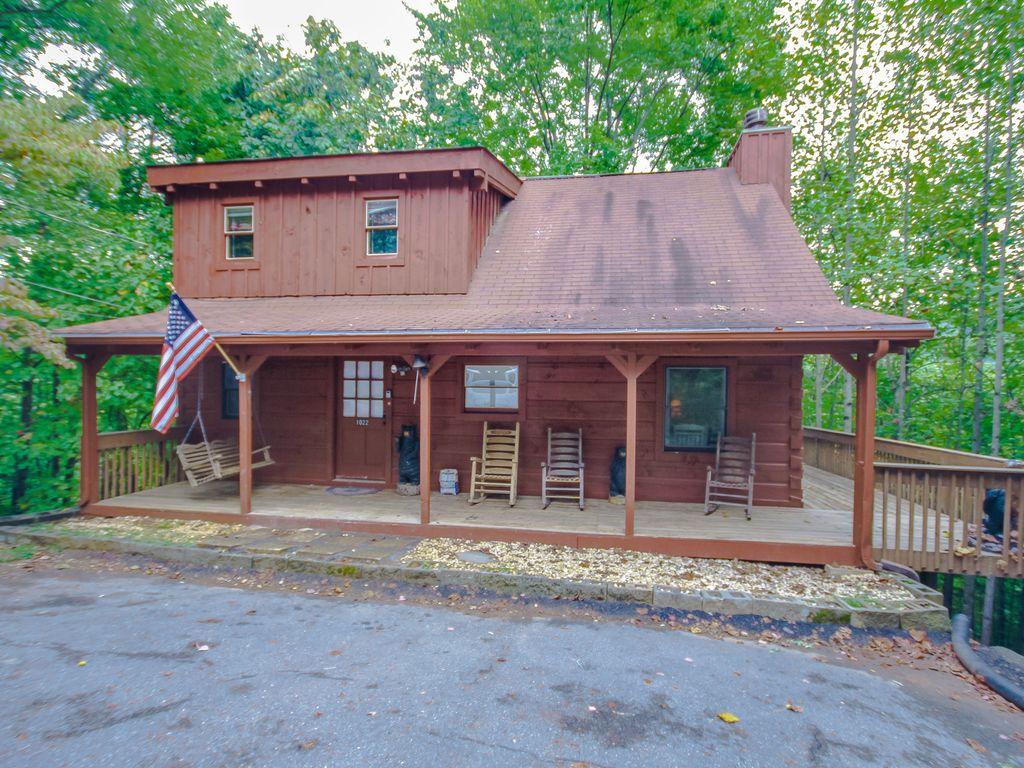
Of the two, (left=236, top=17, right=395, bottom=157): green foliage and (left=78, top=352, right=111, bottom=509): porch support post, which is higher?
(left=236, top=17, right=395, bottom=157): green foliage

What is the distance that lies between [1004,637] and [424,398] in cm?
924

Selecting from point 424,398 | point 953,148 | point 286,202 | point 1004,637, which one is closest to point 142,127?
point 286,202

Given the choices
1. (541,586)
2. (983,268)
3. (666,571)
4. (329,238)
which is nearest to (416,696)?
(541,586)

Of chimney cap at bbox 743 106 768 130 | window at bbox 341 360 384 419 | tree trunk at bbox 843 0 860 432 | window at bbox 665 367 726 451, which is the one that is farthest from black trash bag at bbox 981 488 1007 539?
window at bbox 341 360 384 419

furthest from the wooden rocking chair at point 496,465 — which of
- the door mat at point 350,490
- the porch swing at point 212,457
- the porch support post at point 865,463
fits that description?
the porch support post at point 865,463

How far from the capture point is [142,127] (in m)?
12.8

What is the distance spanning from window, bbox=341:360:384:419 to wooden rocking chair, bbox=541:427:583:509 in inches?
105

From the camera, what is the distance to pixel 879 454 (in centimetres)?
800

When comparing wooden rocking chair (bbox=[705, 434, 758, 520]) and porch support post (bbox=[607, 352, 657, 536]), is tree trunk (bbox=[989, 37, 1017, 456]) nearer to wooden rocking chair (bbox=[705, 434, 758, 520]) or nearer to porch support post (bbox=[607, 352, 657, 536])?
wooden rocking chair (bbox=[705, 434, 758, 520])

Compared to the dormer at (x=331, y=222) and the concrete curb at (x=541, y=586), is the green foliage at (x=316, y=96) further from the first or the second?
the concrete curb at (x=541, y=586)

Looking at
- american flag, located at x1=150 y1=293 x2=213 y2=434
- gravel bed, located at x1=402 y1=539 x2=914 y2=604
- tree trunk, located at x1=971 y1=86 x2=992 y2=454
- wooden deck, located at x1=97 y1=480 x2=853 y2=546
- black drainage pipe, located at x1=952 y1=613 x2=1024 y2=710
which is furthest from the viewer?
tree trunk, located at x1=971 y1=86 x2=992 y2=454

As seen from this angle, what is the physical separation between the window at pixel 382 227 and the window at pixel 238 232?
201 cm

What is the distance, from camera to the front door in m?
7.93

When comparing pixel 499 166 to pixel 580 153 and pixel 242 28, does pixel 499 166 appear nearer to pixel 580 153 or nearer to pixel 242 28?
pixel 580 153
